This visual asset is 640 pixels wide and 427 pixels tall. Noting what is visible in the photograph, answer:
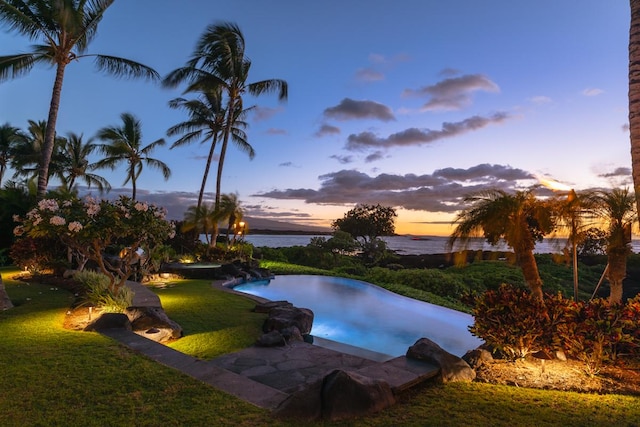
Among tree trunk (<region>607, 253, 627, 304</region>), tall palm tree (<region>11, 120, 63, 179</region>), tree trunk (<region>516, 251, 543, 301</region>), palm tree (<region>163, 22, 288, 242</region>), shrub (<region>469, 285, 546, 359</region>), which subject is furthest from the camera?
tall palm tree (<region>11, 120, 63, 179</region>)

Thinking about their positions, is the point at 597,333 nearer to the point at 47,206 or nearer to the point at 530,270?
the point at 530,270

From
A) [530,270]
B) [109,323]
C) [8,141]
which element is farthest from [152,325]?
[8,141]

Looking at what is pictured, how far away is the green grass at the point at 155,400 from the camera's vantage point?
3004 millimetres

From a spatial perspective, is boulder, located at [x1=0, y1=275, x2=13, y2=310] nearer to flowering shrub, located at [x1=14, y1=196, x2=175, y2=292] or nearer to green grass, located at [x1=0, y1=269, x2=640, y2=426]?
flowering shrub, located at [x1=14, y1=196, x2=175, y2=292]

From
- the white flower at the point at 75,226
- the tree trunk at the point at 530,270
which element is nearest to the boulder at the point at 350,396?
the tree trunk at the point at 530,270

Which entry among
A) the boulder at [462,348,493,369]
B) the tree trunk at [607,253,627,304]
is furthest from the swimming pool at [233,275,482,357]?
the tree trunk at [607,253,627,304]

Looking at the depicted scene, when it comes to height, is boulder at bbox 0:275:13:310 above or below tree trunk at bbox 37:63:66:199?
below

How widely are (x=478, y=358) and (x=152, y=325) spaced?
207 inches

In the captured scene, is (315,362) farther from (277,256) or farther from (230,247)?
(277,256)

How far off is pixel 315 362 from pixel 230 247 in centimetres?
1582

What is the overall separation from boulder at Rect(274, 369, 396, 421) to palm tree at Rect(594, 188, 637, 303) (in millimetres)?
5879

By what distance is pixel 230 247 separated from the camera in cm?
2014

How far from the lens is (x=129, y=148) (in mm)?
27297

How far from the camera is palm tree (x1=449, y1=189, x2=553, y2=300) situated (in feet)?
22.8
